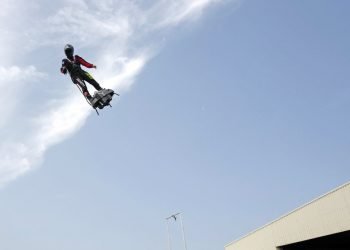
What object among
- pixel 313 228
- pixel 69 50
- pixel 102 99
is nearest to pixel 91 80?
pixel 102 99

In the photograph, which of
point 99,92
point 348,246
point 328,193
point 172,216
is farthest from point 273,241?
point 172,216

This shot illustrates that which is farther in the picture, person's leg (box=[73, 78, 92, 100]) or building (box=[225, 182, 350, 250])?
building (box=[225, 182, 350, 250])

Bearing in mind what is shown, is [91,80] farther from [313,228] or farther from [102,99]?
[313,228]

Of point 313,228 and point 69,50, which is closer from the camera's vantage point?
point 69,50

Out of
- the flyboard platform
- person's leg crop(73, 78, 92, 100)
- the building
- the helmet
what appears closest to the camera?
the helmet

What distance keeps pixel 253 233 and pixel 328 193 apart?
508 inches

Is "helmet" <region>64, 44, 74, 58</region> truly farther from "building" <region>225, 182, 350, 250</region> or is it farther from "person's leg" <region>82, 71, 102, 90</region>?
"building" <region>225, 182, 350, 250</region>

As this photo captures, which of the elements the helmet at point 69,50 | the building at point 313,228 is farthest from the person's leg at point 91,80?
the building at point 313,228

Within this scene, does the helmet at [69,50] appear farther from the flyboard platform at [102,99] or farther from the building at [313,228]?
the building at [313,228]

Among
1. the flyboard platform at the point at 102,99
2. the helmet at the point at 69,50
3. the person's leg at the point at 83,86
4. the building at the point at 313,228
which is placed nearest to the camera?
the helmet at the point at 69,50

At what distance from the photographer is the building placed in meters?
25.2

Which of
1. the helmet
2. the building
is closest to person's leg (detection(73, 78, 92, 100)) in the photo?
the helmet

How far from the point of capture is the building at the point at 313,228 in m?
25.2

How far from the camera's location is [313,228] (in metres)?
28.0
